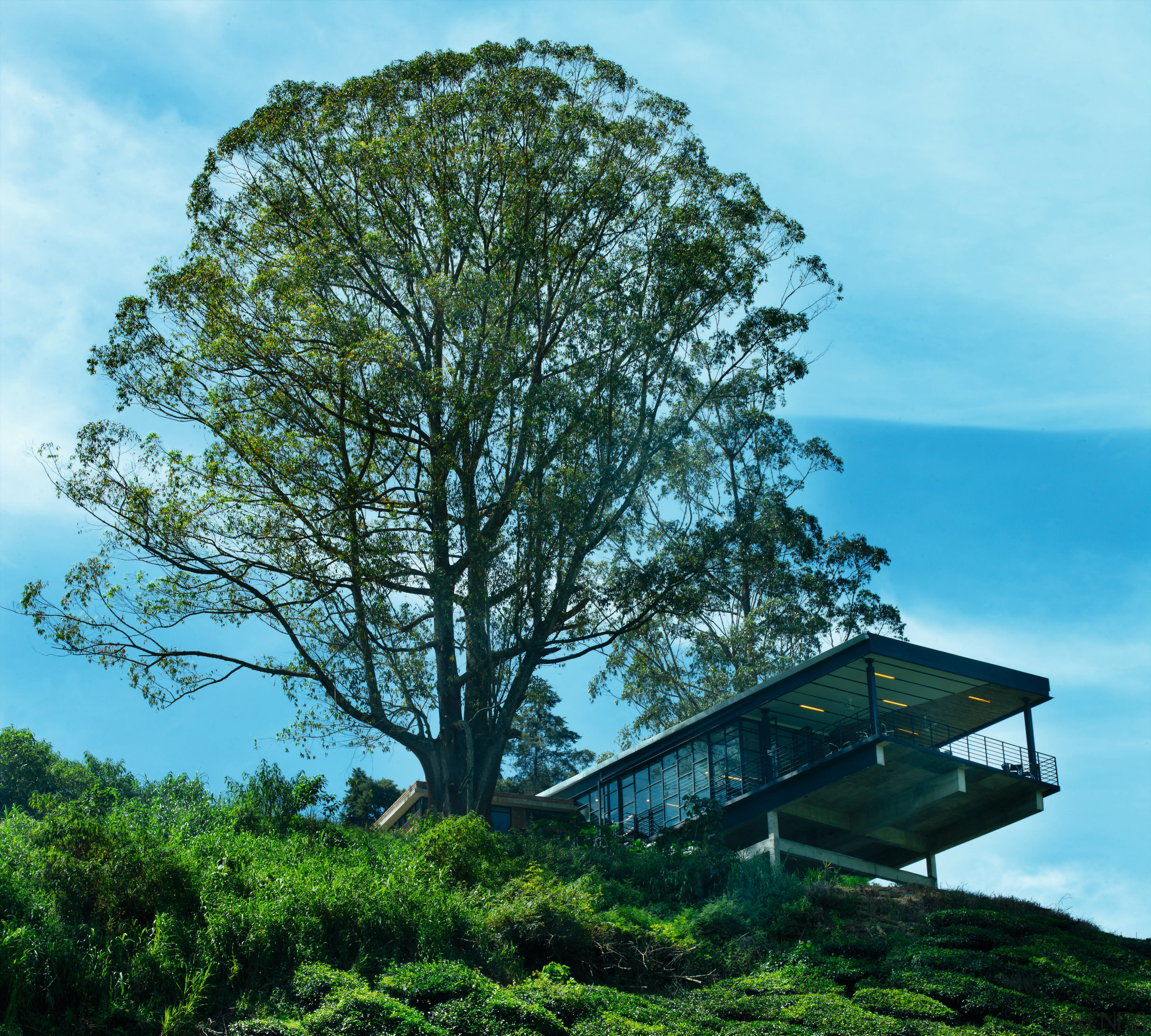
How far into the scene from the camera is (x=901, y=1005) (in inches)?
500

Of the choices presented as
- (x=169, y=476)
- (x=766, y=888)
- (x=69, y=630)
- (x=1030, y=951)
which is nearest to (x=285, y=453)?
(x=169, y=476)

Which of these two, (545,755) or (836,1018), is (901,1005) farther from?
(545,755)

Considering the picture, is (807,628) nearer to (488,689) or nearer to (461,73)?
(488,689)

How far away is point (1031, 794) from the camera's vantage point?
78.3 ft

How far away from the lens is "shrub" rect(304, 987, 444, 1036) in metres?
10.4

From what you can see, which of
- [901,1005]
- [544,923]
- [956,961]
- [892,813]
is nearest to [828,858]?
[892,813]

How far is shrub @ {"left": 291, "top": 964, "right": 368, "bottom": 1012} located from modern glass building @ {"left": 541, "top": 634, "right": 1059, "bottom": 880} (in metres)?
12.2

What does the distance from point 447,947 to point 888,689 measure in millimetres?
14677

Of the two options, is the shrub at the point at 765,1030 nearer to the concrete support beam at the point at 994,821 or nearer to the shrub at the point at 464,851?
the shrub at the point at 464,851

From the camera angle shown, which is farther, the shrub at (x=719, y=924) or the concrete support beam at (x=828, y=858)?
the concrete support beam at (x=828, y=858)

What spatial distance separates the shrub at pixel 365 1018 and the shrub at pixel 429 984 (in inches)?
16.1

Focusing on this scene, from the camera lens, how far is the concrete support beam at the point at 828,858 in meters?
22.9

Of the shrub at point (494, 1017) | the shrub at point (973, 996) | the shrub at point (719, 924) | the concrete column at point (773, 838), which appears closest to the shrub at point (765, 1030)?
the shrub at point (494, 1017)

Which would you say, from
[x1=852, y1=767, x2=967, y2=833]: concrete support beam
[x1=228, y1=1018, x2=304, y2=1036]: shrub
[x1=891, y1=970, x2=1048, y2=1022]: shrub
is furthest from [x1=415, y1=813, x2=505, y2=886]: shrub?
[x1=852, y1=767, x2=967, y2=833]: concrete support beam
